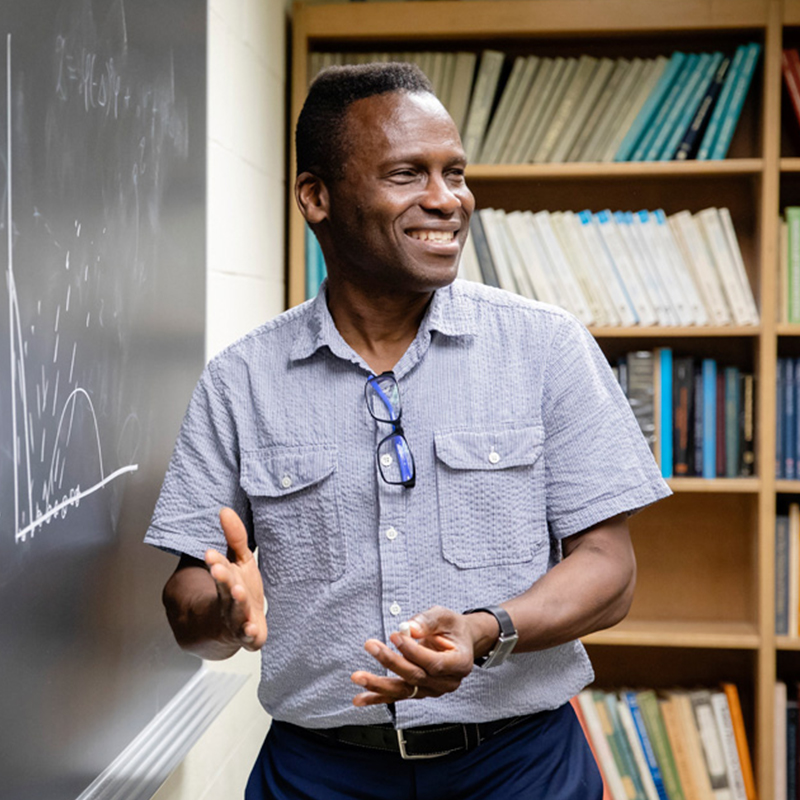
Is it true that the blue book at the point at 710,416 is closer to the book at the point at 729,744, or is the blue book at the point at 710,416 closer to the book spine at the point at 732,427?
the book spine at the point at 732,427

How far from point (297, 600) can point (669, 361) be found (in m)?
1.59

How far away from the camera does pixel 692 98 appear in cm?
249

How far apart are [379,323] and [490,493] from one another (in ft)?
0.81

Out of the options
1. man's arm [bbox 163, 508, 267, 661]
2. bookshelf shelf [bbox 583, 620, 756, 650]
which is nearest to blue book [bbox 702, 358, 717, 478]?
bookshelf shelf [bbox 583, 620, 756, 650]

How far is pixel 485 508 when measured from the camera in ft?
3.79

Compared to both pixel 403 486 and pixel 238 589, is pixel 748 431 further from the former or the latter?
pixel 238 589

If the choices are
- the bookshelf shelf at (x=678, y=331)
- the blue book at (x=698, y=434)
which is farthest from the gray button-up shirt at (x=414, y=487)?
the blue book at (x=698, y=434)

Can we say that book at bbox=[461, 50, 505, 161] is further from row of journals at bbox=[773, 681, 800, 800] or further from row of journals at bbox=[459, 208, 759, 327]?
row of journals at bbox=[773, 681, 800, 800]

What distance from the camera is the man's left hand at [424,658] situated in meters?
0.92

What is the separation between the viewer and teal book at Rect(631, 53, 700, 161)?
2.49m

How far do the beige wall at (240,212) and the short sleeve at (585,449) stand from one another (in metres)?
0.80

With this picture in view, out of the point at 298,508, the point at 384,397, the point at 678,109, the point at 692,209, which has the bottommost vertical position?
the point at 298,508

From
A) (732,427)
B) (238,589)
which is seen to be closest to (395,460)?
(238,589)

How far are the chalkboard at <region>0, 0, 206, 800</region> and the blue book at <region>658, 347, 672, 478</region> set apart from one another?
130 cm
